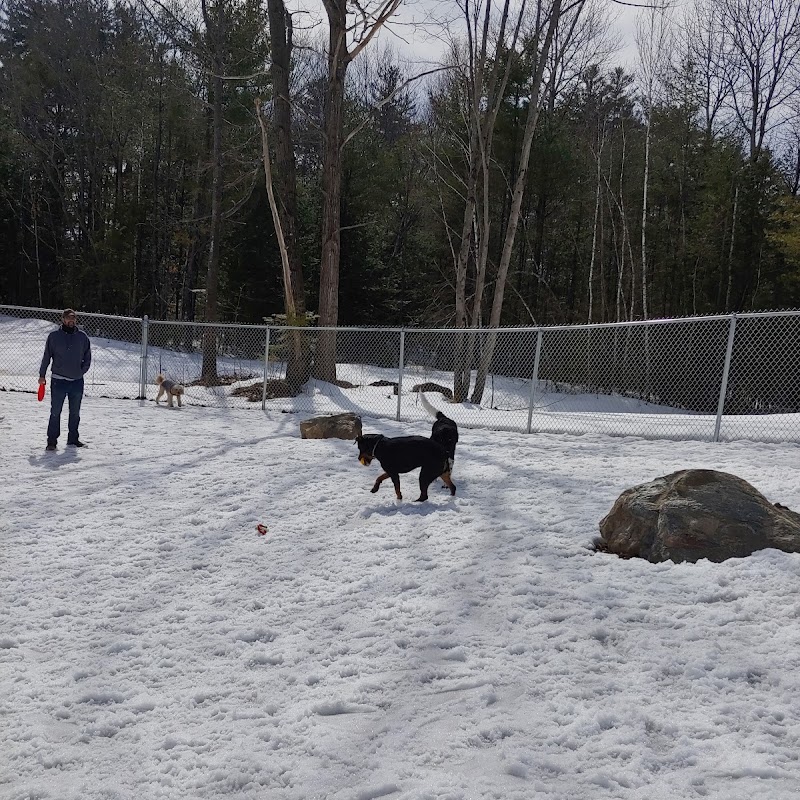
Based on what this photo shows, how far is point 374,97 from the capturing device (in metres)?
29.5

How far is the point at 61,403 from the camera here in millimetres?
7617

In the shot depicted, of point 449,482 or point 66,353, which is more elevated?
point 66,353

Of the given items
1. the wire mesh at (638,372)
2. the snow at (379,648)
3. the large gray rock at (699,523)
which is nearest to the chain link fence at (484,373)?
the wire mesh at (638,372)

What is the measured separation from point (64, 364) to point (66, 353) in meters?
0.14

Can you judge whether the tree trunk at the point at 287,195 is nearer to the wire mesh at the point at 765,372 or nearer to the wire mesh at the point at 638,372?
the wire mesh at the point at 638,372

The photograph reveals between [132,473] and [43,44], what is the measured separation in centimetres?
2777

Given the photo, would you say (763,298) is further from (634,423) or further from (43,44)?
(43,44)

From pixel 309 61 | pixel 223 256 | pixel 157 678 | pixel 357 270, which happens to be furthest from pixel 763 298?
pixel 157 678

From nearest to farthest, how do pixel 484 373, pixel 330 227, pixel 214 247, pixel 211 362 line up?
pixel 484 373
pixel 330 227
pixel 214 247
pixel 211 362

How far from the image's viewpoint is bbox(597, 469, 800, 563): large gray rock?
4.01m

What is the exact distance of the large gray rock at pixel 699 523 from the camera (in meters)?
4.01

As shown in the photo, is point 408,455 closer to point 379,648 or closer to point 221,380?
point 379,648

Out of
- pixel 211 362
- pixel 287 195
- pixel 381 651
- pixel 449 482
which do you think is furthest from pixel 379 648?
pixel 211 362

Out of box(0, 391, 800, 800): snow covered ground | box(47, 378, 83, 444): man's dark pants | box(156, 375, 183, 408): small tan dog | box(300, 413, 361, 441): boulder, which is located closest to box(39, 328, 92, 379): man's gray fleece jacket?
box(47, 378, 83, 444): man's dark pants
